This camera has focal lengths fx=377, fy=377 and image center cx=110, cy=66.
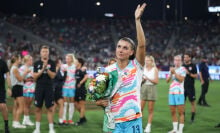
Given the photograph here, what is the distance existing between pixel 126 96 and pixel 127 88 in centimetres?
10

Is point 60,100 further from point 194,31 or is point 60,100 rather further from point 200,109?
point 194,31

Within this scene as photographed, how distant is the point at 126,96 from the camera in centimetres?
485

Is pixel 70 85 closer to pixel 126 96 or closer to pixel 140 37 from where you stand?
pixel 126 96

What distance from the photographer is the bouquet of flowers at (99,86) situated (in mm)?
4707

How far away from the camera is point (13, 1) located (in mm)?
47594

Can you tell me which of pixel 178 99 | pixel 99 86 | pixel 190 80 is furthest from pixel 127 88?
pixel 190 80

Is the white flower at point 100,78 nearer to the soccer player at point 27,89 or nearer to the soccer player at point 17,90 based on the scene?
the soccer player at point 17,90

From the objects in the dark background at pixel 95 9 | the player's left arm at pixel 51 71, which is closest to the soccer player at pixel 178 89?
the player's left arm at pixel 51 71

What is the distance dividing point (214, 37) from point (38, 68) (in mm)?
43458

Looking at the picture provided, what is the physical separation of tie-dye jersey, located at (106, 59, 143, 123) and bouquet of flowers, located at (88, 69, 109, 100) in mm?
135

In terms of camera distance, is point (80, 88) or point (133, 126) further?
point (80, 88)

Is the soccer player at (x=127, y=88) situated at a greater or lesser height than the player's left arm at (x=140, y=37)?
lesser

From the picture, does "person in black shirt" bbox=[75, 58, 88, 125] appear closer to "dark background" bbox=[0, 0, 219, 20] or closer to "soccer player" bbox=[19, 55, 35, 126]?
"soccer player" bbox=[19, 55, 35, 126]

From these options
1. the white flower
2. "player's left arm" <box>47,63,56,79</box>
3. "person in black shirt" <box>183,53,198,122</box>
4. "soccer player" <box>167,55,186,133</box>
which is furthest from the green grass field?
the white flower
